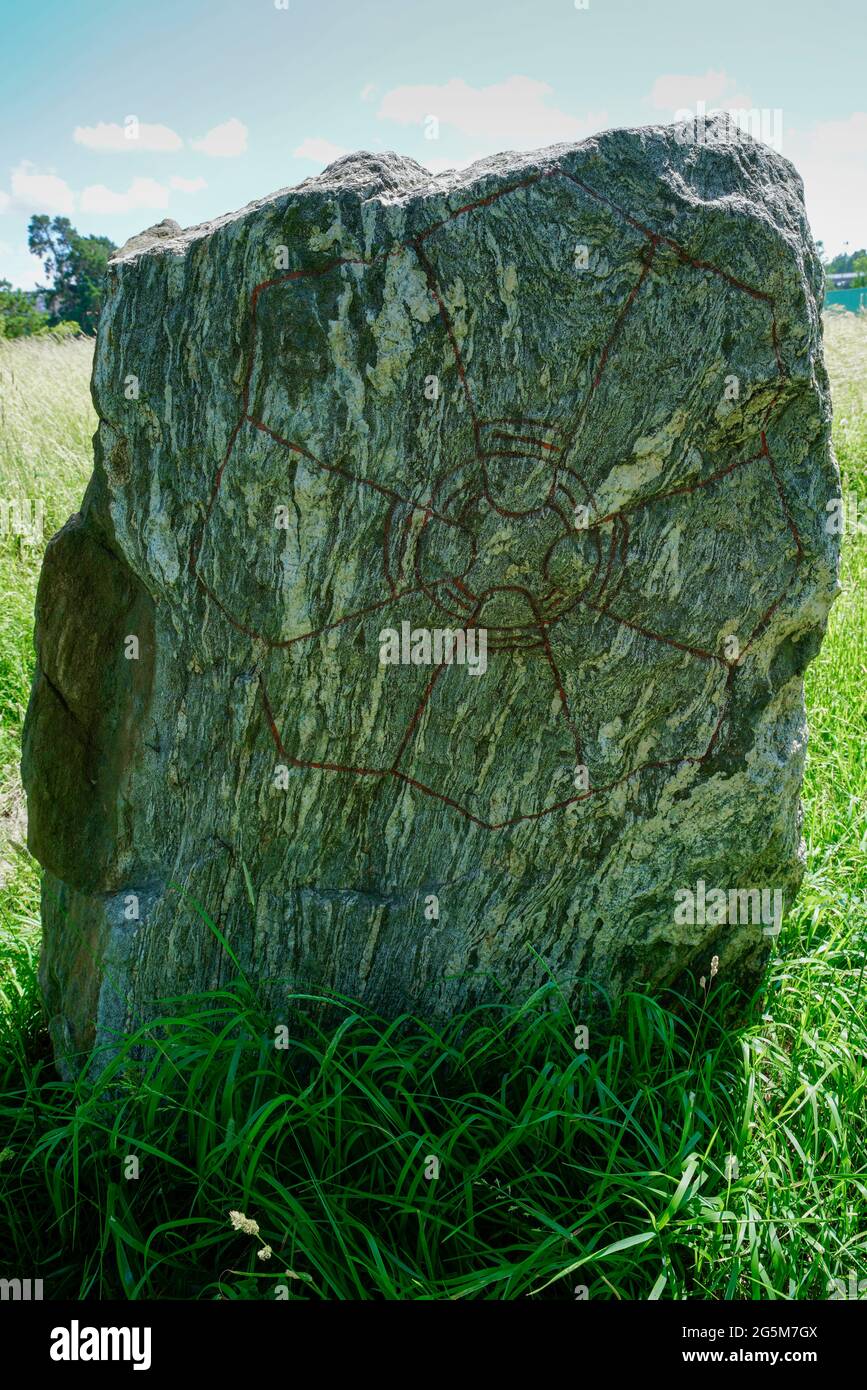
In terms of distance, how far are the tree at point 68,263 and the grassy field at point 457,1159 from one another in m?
46.3

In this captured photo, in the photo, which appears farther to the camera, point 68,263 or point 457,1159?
point 68,263

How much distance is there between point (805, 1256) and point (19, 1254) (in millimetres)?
1575

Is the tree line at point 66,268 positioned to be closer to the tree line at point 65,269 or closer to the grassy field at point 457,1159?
the tree line at point 65,269

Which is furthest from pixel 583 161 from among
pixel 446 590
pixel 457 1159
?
pixel 457 1159

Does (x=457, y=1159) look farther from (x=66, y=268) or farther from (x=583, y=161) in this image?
(x=66, y=268)

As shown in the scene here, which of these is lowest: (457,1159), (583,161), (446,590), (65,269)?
(457,1159)

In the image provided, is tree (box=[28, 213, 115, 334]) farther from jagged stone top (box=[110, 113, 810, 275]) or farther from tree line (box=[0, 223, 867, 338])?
jagged stone top (box=[110, 113, 810, 275])

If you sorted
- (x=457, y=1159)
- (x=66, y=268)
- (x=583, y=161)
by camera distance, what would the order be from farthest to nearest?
(x=66, y=268), (x=457, y=1159), (x=583, y=161)

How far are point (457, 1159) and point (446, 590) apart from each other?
1.17 meters

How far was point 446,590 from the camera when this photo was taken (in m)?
2.01

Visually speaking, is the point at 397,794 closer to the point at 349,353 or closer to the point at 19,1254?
the point at 349,353

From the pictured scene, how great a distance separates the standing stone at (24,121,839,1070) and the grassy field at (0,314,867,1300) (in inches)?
6.1

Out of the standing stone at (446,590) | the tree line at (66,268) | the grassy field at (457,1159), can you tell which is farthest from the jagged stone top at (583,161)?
the tree line at (66,268)

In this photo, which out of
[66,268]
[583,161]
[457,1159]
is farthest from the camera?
[66,268]
